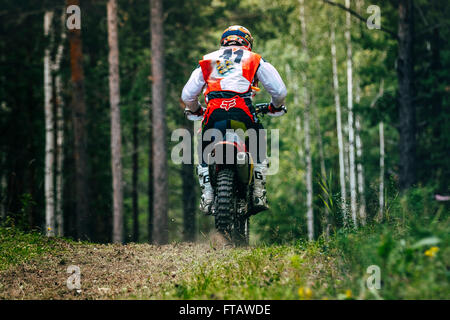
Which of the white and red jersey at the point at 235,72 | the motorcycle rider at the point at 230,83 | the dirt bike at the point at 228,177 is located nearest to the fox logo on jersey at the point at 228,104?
the motorcycle rider at the point at 230,83

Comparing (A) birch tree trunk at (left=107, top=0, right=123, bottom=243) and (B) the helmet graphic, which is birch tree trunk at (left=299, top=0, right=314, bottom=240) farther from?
(B) the helmet graphic

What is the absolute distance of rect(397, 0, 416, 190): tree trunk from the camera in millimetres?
13609

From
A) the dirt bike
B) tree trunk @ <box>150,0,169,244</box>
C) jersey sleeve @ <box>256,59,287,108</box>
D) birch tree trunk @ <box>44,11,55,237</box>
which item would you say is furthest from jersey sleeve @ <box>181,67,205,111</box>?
birch tree trunk @ <box>44,11,55,237</box>

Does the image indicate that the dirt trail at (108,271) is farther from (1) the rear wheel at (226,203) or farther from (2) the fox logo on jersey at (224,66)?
(2) the fox logo on jersey at (224,66)

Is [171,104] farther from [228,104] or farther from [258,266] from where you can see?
[258,266]

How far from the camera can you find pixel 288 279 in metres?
4.52

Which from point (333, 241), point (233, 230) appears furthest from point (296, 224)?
point (333, 241)

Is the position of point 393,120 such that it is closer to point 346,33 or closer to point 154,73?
point 154,73

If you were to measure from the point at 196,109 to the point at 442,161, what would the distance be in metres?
15.0

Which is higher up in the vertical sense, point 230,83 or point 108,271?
point 230,83

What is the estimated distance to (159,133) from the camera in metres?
18.1

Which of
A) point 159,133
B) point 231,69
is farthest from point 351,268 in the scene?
point 159,133

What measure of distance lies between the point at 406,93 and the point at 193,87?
7.98 meters

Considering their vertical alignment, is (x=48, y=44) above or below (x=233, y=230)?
above
